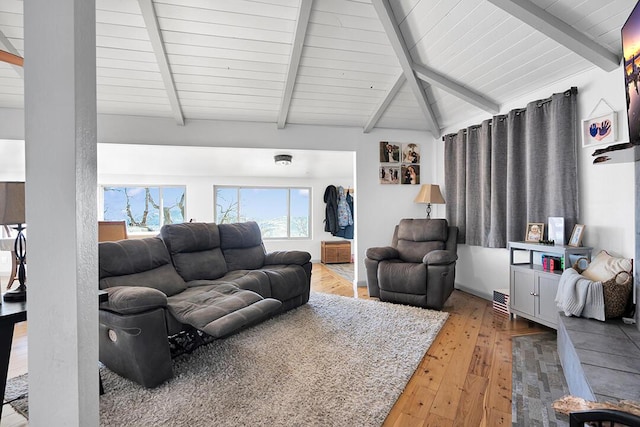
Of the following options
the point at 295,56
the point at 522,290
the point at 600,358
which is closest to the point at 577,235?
the point at 522,290

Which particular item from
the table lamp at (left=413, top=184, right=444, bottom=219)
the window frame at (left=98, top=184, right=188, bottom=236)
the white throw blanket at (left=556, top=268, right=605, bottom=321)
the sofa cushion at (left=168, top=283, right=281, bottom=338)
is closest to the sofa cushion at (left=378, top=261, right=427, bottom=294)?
the table lamp at (left=413, top=184, right=444, bottom=219)

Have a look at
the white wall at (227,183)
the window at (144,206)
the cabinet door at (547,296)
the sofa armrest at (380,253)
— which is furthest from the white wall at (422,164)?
the window at (144,206)

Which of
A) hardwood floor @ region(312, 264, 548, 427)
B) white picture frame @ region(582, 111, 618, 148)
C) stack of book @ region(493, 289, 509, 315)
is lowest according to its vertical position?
hardwood floor @ region(312, 264, 548, 427)

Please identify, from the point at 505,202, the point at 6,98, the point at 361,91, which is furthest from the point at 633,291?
the point at 6,98

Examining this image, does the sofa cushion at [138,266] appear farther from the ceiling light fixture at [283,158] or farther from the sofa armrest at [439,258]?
the sofa armrest at [439,258]

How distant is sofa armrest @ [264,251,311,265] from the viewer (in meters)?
3.49

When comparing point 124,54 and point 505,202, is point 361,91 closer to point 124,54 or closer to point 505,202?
point 505,202

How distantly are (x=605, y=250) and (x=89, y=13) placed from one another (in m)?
3.41

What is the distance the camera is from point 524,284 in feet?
9.23

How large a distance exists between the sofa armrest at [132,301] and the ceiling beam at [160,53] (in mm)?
2088

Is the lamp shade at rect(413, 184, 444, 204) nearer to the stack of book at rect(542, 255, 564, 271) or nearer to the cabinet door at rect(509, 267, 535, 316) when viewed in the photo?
the cabinet door at rect(509, 267, 535, 316)

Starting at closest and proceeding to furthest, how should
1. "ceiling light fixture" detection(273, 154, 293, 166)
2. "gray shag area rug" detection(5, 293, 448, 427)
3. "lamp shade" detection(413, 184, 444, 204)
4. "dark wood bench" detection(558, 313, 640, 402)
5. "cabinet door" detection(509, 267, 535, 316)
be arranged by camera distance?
1. "dark wood bench" detection(558, 313, 640, 402)
2. "gray shag area rug" detection(5, 293, 448, 427)
3. "cabinet door" detection(509, 267, 535, 316)
4. "lamp shade" detection(413, 184, 444, 204)
5. "ceiling light fixture" detection(273, 154, 293, 166)

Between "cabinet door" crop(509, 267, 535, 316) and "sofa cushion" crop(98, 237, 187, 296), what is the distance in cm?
297

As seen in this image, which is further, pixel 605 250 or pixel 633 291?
pixel 605 250
